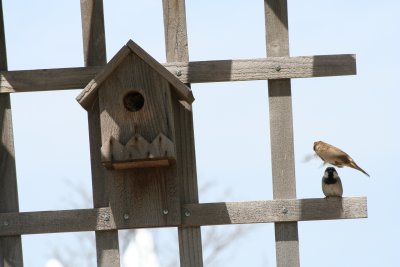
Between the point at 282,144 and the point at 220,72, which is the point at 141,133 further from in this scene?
the point at 282,144

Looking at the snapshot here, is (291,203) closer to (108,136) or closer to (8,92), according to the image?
(108,136)

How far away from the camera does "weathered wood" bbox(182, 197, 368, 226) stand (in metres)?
5.35

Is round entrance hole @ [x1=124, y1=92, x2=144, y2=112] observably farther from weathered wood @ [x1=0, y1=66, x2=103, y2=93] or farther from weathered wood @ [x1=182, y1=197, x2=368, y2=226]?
weathered wood @ [x1=182, y1=197, x2=368, y2=226]

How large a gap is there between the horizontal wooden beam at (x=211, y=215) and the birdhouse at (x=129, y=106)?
0.25m

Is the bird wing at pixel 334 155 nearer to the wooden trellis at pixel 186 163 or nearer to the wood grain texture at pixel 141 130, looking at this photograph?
the wooden trellis at pixel 186 163

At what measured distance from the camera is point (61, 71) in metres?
5.44

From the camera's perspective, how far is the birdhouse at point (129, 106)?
5.21 meters

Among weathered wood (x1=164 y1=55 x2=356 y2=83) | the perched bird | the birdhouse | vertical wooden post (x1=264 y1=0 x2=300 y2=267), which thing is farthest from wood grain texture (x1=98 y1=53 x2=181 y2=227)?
the perched bird

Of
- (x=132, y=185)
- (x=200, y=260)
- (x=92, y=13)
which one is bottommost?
(x=200, y=260)

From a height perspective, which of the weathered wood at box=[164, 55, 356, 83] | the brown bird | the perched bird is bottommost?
the perched bird

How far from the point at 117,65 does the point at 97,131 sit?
35 cm

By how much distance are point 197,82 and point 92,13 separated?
57 cm

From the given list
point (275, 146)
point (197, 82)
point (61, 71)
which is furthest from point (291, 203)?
point (61, 71)

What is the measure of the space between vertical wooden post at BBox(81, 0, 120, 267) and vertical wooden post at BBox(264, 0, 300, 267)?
0.73 meters
